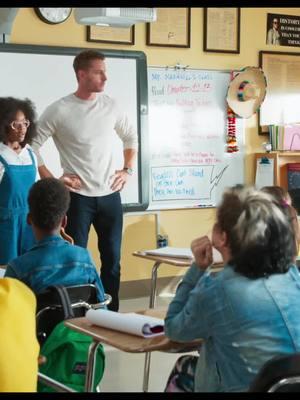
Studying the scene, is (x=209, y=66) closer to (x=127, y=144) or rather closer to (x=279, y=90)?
(x=279, y=90)

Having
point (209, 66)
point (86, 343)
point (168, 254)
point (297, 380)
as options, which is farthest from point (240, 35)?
point (297, 380)

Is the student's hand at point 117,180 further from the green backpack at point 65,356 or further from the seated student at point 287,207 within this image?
the green backpack at point 65,356

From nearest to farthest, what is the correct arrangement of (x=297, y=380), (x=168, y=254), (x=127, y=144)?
(x=297, y=380) → (x=168, y=254) → (x=127, y=144)

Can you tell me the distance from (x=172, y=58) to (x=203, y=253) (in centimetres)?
396

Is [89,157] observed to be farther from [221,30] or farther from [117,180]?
[221,30]

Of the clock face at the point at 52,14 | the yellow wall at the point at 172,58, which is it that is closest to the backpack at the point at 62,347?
the yellow wall at the point at 172,58

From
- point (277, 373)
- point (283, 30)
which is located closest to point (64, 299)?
point (277, 373)

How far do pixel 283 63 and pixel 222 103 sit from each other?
2.47 feet

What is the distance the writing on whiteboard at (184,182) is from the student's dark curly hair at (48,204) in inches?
117

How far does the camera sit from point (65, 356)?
234 cm

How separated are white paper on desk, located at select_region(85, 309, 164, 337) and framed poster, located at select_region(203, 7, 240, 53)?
4138 mm

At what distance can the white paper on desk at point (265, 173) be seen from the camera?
20.3 feet

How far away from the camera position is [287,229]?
1.94 metres

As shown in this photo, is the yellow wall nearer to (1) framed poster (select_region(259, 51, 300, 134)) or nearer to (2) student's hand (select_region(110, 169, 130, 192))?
(1) framed poster (select_region(259, 51, 300, 134))
